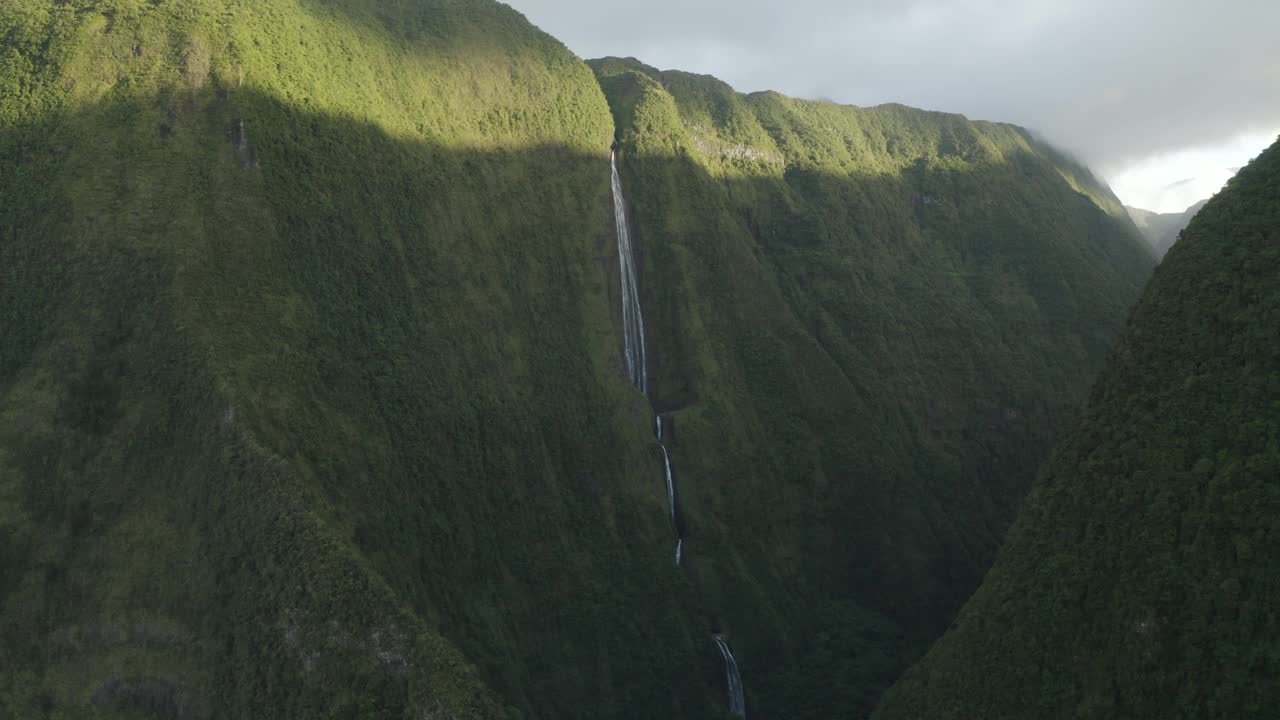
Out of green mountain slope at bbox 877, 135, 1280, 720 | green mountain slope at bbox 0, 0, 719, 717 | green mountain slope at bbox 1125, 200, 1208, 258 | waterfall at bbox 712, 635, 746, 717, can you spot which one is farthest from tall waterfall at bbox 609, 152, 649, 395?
green mountain slope at bbox 1125, 200, 1208, 258

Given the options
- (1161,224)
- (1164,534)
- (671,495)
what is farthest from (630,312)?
(1161,224)

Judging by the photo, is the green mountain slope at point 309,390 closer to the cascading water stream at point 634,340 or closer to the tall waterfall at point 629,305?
the cascading water stream at point 634,340

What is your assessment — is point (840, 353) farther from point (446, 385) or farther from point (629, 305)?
point (446, 385)

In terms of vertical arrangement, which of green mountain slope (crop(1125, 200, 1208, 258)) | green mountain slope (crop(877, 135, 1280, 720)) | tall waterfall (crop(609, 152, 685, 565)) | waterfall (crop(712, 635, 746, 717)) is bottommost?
waterfall (crop(712, 635, 746, 717))

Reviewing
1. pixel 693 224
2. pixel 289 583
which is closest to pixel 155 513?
pixel 289 583

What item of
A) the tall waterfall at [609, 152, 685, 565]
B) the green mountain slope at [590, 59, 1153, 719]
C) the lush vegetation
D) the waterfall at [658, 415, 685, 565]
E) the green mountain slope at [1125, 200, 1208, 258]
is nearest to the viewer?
the lush vegetation

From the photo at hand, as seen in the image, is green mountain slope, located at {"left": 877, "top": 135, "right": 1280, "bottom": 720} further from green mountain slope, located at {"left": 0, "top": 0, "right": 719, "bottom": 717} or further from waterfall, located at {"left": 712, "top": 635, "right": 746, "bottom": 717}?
green mountain slope, located at {"left": 0, "top": 0, "right": 719, "bottom": 717}

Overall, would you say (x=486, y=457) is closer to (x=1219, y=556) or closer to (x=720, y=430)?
(x=720, y=430)
